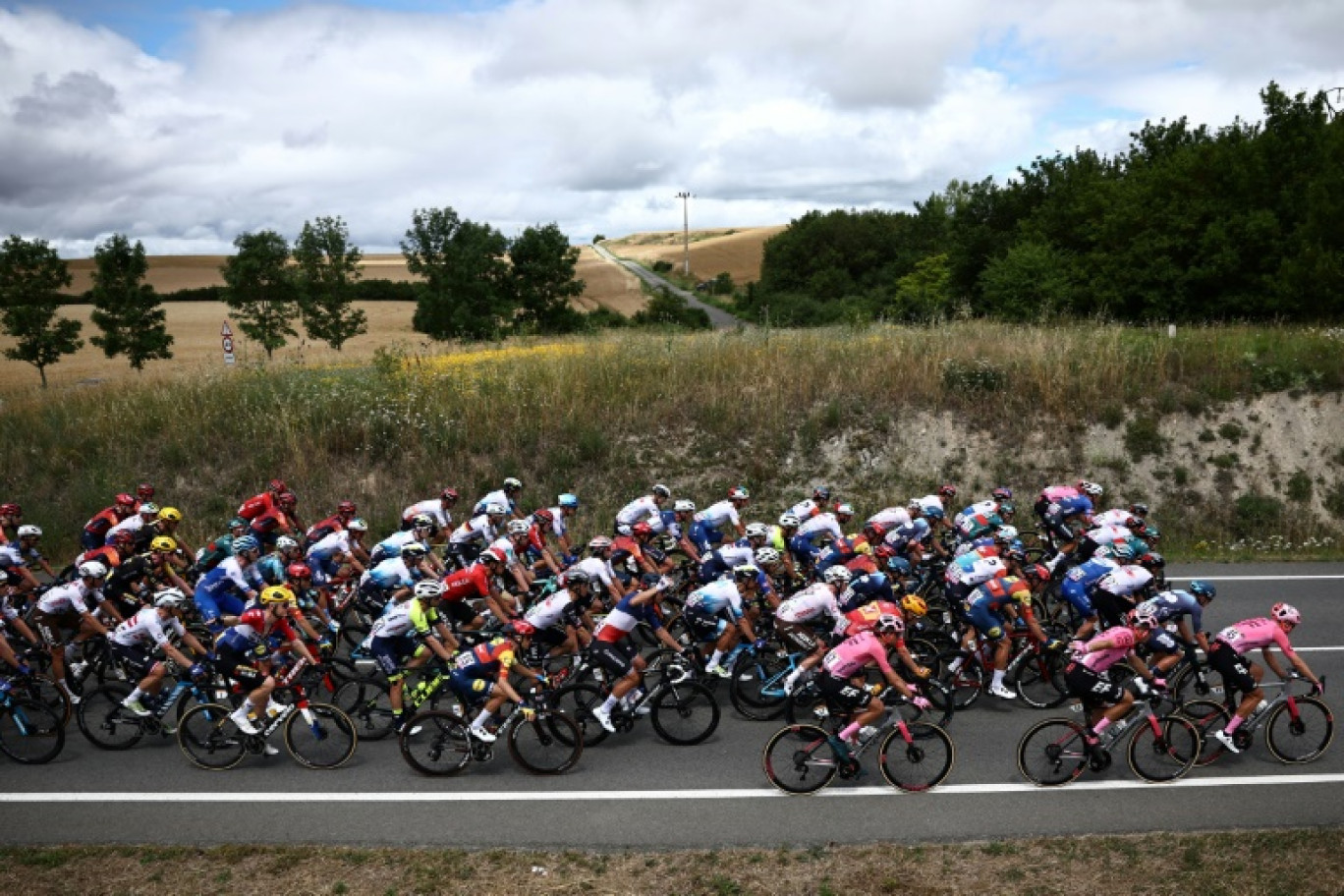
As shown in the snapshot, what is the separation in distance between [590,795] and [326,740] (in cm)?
291

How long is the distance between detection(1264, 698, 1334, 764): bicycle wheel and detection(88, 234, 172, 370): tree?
3785cm

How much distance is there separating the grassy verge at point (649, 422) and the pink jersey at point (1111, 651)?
10816 millimetres

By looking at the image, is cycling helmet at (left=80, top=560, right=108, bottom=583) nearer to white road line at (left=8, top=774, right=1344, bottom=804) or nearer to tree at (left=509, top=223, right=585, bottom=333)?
white road line at (left=8, top=774, right=1344, bottom=804)

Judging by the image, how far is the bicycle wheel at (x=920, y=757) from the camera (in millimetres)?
8898

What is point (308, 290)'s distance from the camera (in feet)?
125

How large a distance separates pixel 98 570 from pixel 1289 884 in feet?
40.7

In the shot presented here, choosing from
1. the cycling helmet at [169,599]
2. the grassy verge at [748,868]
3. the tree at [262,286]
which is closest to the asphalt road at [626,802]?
the grassy verge at [748,868]

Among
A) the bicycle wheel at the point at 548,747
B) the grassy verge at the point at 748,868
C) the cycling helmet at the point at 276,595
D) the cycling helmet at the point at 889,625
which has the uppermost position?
the cycling helmet at the point at 276,595

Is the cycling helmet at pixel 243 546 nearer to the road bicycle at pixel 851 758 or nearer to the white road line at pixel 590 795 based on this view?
the white road line at pixel 590 795

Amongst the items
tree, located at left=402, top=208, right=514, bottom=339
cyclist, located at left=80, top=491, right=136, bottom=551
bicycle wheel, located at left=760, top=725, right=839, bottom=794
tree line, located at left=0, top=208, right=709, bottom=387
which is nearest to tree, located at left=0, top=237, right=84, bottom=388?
tree line, located at left=0, top=208, right=709, bottom=387

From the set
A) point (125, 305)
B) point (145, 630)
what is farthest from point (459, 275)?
point (145, 630)

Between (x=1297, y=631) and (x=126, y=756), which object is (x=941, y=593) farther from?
(x=126, y=756)

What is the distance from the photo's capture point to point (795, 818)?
8.49m

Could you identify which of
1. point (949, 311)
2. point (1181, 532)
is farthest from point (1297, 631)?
point (949, 311)
